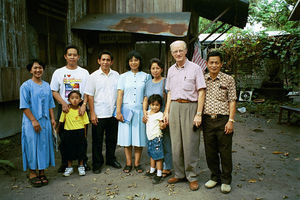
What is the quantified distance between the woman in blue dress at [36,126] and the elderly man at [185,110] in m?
1.85

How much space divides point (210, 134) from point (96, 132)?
1875 mm

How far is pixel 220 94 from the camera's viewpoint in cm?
302

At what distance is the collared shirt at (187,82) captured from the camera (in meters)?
3.07

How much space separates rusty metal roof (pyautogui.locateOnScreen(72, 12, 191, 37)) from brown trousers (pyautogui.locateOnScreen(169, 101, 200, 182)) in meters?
3.46

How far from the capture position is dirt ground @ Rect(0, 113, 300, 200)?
3047 millimetres

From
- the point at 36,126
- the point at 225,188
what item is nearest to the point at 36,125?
the point at 36,126

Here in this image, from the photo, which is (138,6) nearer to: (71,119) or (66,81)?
(66,81)

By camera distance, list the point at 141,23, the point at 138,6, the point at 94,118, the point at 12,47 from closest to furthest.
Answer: the point at 94,118
the point at 12,47
the point at 141,23
the point at 138,6

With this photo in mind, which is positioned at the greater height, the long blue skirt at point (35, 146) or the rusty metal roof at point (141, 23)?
the rusty metal roof at point (141, 23)

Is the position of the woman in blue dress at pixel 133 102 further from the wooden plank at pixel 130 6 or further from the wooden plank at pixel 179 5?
the wooden plank at pixel 130 6

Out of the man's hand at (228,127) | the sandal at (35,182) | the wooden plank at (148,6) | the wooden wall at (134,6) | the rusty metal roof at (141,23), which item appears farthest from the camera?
the wooden plank at (148,6)

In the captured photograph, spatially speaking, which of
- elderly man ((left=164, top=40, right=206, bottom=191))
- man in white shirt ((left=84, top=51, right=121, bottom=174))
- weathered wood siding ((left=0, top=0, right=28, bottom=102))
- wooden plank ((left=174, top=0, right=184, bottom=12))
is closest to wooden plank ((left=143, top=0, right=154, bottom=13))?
wooden plank ((left=174, top=0, right=184, bottom=12))

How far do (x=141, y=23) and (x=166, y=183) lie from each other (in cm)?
494

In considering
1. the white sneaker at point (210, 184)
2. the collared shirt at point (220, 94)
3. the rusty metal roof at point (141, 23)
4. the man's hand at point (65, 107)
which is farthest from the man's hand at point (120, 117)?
the rusty metal roof at point (141, 23)
